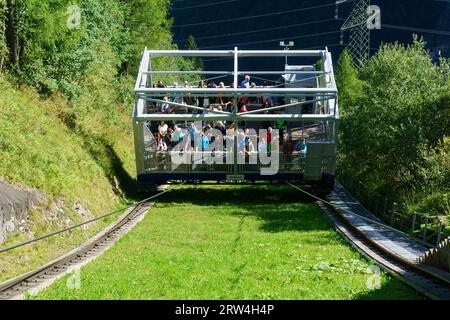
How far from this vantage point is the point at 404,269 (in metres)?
14.6

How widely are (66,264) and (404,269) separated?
736 cm

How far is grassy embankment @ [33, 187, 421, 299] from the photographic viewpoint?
11.8m

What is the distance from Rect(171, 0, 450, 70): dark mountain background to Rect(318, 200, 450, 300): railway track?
91.8m

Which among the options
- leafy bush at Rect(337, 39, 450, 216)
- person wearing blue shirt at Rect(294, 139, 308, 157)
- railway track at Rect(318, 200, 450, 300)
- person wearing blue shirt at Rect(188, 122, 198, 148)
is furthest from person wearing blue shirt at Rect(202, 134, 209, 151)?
railway track at Rect(318, 200, 450, 300)

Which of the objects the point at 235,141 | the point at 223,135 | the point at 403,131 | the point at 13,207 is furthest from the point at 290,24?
the point at 13,207

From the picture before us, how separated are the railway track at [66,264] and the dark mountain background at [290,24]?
9199 centimetres

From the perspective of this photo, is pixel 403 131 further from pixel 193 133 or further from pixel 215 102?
pixel 193 133

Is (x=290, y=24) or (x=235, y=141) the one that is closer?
(x=235, y=141)

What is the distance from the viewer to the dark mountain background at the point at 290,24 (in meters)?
112

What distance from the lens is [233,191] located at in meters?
32.5

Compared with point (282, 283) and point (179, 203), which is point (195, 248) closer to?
point (282, 283)
